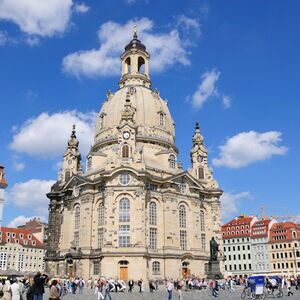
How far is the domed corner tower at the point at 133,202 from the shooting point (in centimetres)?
5644

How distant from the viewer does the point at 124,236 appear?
56.3 meters

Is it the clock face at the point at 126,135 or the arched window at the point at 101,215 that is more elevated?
the clock face at the point at 126,135

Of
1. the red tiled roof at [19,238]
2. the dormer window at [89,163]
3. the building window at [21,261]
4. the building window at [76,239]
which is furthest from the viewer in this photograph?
the building window at [21,261]

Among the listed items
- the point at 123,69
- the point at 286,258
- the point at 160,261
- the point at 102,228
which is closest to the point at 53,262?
the point at 102,228

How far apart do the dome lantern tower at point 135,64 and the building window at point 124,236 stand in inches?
1217

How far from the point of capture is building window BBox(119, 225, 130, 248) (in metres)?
55.8

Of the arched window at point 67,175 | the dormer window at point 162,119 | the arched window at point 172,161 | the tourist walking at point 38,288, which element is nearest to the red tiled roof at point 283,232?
the arched window at point 172,161

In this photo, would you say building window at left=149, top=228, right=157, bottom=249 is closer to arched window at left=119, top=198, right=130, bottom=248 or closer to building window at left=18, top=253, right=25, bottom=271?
arched window at left=119, top=198, right=130, bottom=248

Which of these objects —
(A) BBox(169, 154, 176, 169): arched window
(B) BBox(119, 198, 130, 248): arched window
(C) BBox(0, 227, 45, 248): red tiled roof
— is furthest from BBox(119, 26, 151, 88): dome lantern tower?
(C) BBox(0, 227, 45, 248): red tiled roof

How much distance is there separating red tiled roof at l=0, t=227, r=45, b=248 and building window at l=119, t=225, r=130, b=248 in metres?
39.8

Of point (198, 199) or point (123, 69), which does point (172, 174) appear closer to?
point (198, 199)

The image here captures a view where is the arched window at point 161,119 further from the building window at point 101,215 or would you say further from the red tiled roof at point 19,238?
the red tiled roof at point 19,238

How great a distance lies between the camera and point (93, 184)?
61969mm

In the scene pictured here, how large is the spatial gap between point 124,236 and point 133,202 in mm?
4771
